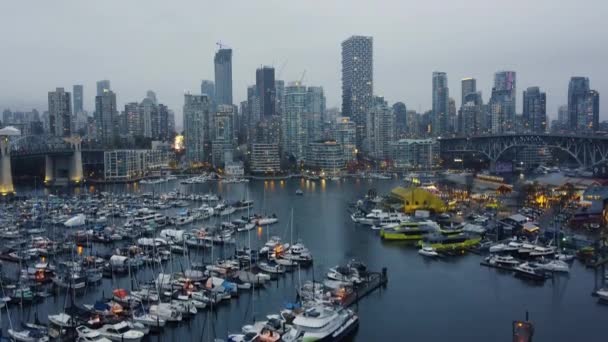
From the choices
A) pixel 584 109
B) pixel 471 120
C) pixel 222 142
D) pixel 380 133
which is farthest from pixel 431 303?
pixel 584 109

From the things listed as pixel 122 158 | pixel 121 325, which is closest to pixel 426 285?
pixel 121 325

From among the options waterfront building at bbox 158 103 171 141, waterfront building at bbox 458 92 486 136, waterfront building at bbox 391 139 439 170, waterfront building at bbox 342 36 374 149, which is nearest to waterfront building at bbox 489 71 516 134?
waterfront building at bbox 458 92 486 136

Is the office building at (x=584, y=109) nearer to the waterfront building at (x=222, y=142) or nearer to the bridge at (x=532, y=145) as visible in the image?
the bridge at (x=532, y=145)

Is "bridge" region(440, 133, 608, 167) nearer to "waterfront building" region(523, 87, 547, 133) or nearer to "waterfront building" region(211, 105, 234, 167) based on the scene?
"waterfront building" region(211, 105, 234, 167)

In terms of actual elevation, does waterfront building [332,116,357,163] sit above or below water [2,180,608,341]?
above

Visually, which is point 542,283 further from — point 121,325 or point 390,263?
point 121,325

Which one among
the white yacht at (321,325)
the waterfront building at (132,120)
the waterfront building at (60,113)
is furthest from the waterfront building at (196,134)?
the white yacht at (321,325)
